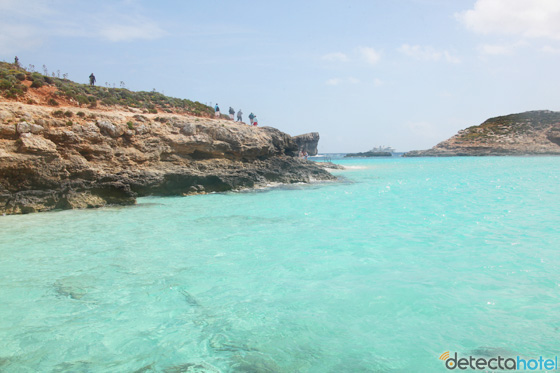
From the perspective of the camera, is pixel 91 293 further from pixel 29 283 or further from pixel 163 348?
pixel 163 348

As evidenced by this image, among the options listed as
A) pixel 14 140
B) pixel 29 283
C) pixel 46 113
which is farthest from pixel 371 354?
pixel 46 113

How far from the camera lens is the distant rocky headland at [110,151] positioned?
53.9 ft

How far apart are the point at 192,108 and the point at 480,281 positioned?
30.4 metres

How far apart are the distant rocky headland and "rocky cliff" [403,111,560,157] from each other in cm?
7624

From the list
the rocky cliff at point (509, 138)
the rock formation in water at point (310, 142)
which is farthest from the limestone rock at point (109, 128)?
the rocky cliff at point (509, 138)

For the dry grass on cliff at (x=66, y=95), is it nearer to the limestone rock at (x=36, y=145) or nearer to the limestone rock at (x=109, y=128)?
the limestone rock at (x=109, y=128)

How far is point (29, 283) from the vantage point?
735 cm

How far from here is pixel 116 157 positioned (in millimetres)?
20188

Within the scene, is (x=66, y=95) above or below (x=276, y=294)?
above

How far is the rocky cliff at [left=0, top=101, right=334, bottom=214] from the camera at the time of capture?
53.5ft

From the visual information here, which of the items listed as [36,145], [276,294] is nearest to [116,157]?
[36,145]

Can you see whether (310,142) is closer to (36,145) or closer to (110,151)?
(110,151)

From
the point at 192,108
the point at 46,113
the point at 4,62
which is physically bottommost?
the point at 46,113

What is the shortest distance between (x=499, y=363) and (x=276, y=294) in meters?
3.73
